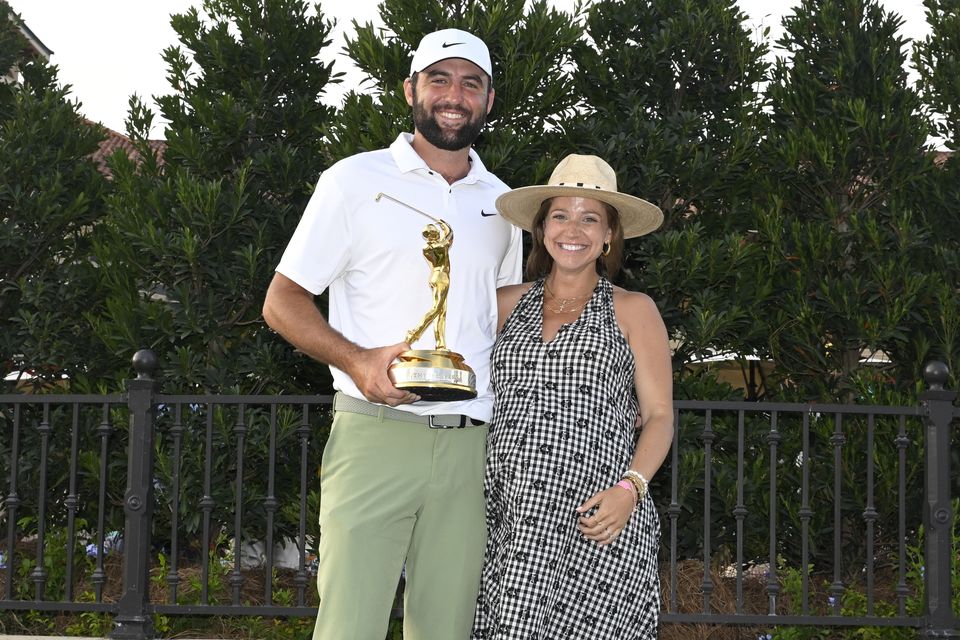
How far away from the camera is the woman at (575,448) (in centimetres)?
293

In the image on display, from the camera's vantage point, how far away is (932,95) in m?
6.14

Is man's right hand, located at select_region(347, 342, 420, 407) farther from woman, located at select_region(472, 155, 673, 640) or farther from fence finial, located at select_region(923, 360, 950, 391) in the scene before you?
fence finial, located at select_region(923, 360, 950, 391)

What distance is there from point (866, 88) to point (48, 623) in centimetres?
548

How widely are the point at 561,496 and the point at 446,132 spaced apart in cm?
113

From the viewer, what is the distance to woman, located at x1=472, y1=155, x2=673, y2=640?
2.93 metres

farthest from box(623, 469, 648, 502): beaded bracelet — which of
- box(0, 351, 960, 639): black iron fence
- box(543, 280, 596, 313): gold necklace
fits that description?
box(0, 351, 960, 639): black iron fence

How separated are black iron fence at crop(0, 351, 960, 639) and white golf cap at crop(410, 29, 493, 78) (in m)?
2.39

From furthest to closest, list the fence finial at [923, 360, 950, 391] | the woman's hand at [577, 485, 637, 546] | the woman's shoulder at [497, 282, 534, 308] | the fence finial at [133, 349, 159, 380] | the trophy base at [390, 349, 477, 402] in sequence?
the fence finial at [133, 349, 159, 380] < the fence finial at [923, 360, 950, 391] < the woman's shoulder at [497, 282, 534, 308] < the woman's hand at [577, 485, 637, 546] < the trophy base at [390, 349, 477, 402]

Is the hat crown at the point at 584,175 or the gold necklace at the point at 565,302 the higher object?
the hat crown at the point at 584,175

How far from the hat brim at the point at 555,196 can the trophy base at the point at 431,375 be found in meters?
0.66

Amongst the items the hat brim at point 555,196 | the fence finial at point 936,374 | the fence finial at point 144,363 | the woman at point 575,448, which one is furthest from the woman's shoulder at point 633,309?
the fence finial at point 144,363

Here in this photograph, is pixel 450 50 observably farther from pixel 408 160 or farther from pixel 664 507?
pixel 664 507

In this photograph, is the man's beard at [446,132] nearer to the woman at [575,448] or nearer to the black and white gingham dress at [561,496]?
the woman at [575,448]

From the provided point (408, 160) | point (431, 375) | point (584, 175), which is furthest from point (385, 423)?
point (584, 175)
